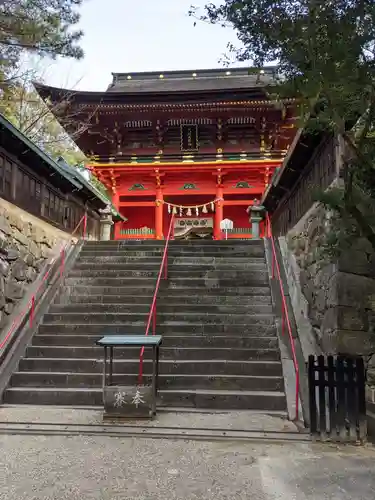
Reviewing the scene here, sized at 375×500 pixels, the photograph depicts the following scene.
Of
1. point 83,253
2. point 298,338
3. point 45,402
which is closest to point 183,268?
point 83,253

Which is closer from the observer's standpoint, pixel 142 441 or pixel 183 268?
pixel 142 441

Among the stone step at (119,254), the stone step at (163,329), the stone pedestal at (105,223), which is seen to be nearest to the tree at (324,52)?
the stone step at (163,329)

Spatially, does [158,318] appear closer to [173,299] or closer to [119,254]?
[173,299]

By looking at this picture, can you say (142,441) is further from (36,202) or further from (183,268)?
(36,202)

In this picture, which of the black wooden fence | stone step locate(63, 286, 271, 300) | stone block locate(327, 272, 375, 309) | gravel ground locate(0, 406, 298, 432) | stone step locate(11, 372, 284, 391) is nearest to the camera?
the black wooden fence

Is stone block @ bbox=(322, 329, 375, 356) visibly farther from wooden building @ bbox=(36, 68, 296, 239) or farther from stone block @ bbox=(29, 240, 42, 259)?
wooden building @ bbox=(36, 68, 296, 239)

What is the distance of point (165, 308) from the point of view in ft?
25.8

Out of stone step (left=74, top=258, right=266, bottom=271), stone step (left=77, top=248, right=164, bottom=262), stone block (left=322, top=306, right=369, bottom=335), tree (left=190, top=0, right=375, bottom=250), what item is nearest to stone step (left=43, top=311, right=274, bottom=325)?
stone step (left=74, top=258, right=266, bottom=271)

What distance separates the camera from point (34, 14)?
7.90m

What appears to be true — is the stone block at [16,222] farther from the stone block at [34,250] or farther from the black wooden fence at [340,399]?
the black wooden fence at [340,399]

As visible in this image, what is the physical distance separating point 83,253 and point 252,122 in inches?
465

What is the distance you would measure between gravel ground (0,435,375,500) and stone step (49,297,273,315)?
343cm

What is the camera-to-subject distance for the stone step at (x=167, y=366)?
6.30 m

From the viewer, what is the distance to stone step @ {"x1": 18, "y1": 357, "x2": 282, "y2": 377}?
248 inches
